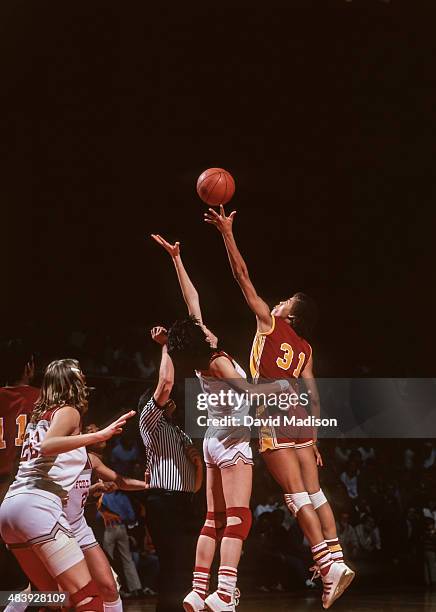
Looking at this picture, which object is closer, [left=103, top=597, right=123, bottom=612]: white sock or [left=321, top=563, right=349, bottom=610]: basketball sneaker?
[left=103, top=597, right=123, bottom=612]: white sock

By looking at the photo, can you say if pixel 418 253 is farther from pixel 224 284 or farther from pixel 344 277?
pixel 224 284

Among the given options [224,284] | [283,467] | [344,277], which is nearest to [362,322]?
[344,277]

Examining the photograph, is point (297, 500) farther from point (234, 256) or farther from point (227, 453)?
point (234, 256)

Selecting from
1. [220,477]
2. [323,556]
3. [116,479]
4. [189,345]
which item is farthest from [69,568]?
[323,556]

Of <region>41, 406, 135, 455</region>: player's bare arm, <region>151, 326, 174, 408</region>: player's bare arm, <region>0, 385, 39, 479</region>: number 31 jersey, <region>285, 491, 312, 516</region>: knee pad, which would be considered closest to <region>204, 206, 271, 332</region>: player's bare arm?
<region>151, 326, 174, 408</region>: player's bare arm

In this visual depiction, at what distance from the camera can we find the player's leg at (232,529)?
18.8ft

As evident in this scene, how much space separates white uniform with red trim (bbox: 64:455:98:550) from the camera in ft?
16.9

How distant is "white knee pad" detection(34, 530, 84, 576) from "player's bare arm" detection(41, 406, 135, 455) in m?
0.42

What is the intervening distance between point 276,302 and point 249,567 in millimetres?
3091

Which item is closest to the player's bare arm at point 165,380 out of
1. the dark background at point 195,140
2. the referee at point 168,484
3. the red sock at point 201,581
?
the referee at point 168,484

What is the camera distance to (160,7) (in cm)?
918

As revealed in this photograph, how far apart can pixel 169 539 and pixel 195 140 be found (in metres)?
4.68

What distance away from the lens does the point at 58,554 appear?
439 centimetres

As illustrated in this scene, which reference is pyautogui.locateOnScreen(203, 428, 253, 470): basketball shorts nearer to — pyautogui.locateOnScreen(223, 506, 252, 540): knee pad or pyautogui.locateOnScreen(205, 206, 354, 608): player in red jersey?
pyautogui.locateOnScreen(223, 506, 252, 540): knee pad
